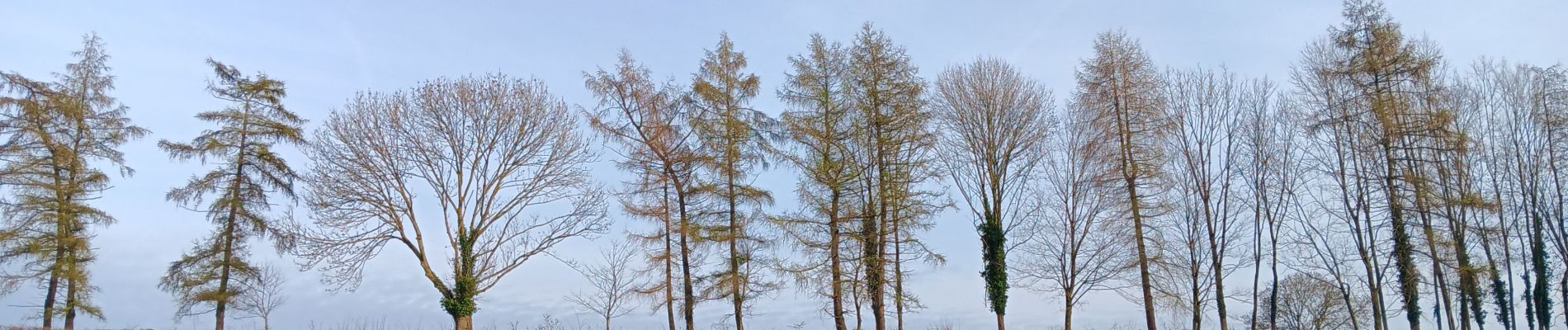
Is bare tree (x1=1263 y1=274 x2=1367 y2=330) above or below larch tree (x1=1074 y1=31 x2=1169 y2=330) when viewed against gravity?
below

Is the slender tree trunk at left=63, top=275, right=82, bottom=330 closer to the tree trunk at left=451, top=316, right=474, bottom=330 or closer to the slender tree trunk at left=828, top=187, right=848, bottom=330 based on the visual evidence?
the tree trunk at left=451, top=316, right=474, bottom=330

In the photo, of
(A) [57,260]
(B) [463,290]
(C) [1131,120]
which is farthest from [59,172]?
(C) [1131,120]

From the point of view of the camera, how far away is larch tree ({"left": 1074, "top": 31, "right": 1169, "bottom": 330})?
20.7 meters

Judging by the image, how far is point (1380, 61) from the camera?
20.9 meters

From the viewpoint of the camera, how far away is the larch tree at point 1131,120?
2067 centimetres

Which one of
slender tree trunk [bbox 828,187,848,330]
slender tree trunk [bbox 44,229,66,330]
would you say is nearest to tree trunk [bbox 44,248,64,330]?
slender tree trunk [bbox 44,229,66,330]

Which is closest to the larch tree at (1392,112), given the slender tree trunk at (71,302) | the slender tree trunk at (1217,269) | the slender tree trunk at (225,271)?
the slender tree trunk at (1217,269)

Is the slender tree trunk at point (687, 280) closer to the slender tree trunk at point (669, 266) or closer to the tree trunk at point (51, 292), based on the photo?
the slender tree trunk at point (669, 266)

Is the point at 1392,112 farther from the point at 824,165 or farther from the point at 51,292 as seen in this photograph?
the point at 51,292

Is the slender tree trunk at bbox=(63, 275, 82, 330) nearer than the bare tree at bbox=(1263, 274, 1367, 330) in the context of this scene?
Yes

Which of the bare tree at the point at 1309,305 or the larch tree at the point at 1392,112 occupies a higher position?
the larch tree at the point at 1392,112

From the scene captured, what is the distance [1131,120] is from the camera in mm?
21297

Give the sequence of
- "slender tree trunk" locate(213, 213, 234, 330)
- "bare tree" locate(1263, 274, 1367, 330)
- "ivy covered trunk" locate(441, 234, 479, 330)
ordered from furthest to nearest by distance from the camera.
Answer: "bare tree" locate(1263, 274, 1367, 330), "slender tree trunk" locate(213, 213, 234, 330), "ivy covered trunk" locate(441, 234, 479, 330)

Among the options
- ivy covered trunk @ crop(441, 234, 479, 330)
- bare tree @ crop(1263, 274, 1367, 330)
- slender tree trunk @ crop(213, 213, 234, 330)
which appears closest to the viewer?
ivy covered trunk @ crop(441, 234, 479, 330)
